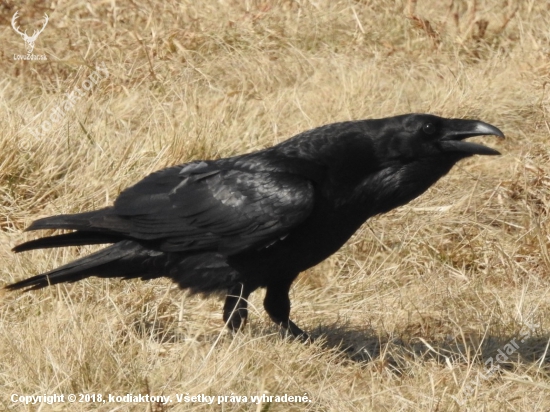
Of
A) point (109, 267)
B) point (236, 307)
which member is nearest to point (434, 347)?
point (236, 307)

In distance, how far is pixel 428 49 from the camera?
8109mm

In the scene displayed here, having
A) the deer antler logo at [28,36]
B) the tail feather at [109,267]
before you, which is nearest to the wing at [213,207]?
the tail feather at [109,267]

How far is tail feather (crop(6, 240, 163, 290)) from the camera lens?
4672 millimetres

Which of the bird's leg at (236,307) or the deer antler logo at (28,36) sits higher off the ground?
the deer antler logo at (28,36)

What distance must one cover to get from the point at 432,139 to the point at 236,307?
1176mm

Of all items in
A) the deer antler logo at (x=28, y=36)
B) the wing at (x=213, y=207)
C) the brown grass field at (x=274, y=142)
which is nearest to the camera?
the brown grass field at (x=274, y=142)

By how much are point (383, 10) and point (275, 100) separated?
76.6 inches

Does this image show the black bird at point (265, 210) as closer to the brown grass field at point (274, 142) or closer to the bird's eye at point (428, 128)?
the bird's eye at point (428, 128)

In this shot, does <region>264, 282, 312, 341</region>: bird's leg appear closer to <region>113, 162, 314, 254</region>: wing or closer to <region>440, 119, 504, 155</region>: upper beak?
<region>113, 162, 314, 254</region>: wing

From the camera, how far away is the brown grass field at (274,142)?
4.04m

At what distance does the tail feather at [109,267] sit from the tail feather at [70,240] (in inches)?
2.7

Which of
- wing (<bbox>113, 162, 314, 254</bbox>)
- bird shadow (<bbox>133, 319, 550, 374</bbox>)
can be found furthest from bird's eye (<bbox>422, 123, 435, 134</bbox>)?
bird shadow (<bbox>133, 319, 550, 374</bbox>)

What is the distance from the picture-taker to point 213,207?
15.2 ft

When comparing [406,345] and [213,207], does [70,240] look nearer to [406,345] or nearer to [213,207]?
[213,207]
